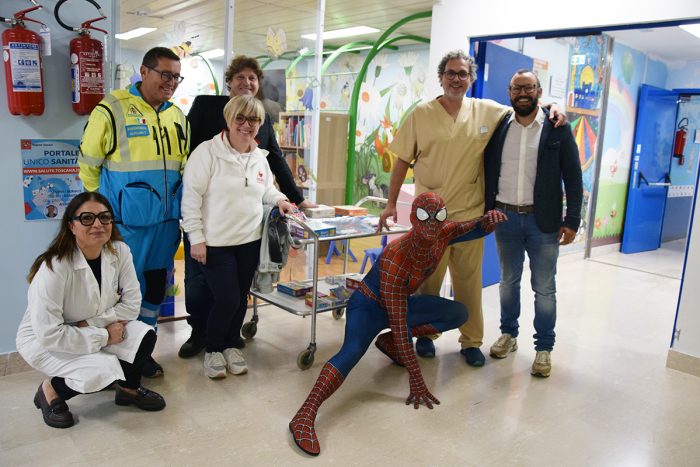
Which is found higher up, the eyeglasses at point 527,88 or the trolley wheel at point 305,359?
the eyeglasses at point 527,88

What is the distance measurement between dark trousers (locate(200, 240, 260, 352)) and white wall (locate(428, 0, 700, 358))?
2.25 metres

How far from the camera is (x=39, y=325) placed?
214 centimetres

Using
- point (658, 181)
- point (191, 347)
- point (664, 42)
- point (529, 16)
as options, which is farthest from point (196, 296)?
point (658, 181)

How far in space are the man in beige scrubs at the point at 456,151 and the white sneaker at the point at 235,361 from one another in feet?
3.55

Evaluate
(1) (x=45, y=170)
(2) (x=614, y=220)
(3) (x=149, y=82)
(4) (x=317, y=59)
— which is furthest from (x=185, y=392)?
(2) (x=614, y=220)

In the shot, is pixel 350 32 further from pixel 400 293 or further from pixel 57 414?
pixel 57 414

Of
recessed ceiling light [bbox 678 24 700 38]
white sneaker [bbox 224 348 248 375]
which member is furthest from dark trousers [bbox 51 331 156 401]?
recessed ceiling light [bbox 678 24 700 38]

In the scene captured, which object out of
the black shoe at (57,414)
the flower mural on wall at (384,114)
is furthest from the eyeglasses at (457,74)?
the flower mural on wall at (384,114)

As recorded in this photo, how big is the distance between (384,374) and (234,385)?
2.58 ft

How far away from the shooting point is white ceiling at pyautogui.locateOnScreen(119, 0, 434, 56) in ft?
11.7

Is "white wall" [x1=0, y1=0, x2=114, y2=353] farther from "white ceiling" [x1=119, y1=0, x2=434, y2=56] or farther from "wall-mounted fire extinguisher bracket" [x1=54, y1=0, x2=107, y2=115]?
"white ceiling" [x1=119, y1=0, x2=434, y2=56]

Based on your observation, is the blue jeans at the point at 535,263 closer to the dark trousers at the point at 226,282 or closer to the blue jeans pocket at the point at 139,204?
the dark trousers at the point at 226,282

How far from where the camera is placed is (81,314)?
7.48 ft

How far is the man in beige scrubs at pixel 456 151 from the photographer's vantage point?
2973mm
